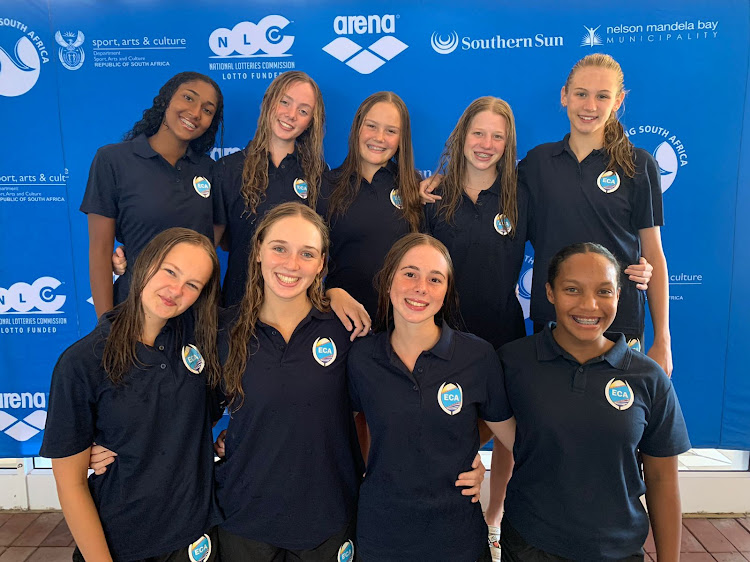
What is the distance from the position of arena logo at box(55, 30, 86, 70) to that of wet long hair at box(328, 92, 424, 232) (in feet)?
5.91

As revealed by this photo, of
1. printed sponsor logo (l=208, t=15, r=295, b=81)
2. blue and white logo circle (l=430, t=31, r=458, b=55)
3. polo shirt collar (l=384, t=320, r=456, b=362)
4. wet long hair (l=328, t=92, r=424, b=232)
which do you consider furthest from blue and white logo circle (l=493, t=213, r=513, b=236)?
printed sponsor logo (l=208, t=15, r=295, b=81)

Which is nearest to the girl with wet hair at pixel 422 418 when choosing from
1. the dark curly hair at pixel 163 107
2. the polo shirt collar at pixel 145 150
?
the polo shirt collar at pixel 145 150

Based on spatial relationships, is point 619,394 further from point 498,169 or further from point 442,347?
point 498,169

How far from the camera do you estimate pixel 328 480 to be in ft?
6.61

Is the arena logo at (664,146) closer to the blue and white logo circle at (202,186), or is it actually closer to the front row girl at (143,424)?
the blue and white logo circle at (202,186)

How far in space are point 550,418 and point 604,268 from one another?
0.58 meters

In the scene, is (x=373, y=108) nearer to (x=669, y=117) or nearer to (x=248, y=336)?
(x=248, y=336)

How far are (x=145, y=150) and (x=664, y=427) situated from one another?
2.56 m

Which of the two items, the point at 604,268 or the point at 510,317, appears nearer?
the point at 604,268

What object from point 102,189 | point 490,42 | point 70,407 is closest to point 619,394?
point 70,407

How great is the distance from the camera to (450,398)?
1981 millimetres

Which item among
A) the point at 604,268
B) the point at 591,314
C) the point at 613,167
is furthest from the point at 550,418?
the point at 613,167

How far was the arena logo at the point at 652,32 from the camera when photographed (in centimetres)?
319

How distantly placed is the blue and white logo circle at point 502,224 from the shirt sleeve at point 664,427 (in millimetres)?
972
